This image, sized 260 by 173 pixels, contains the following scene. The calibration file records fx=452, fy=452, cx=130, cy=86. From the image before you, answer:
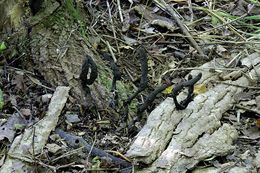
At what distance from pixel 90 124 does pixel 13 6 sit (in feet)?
2.87

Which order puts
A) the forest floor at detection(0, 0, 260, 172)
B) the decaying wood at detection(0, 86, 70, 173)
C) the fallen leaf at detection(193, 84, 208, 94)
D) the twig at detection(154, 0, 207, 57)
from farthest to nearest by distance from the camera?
the twig at detection(154, 0, 207, 57)
the fallen leaf at detection(193, 84, 208, 94)
the forest floor at detection(0, 0, 260, 172)
the decaying wood at detection(0, 86, 70, 173)

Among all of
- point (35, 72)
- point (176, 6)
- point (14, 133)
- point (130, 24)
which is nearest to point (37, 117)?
point (14, 133)

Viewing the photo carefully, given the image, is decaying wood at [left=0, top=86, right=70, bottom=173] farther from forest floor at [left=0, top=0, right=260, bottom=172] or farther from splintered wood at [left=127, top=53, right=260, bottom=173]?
splintered wood at [left=127, top=53, right=260, bottom=173]

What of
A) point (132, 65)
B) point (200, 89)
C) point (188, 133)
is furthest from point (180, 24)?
point (188, 133)

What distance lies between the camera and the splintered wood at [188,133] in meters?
2.13

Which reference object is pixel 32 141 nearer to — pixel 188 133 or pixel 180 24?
pixel 188 133

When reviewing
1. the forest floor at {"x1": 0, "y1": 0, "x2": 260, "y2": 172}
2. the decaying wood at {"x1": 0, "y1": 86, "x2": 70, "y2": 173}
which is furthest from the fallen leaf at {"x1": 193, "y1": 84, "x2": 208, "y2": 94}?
the decaying wood at {"x1": 0, "y1": 86, "x2": 70, "y2": 173}

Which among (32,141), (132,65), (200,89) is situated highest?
(32,141)

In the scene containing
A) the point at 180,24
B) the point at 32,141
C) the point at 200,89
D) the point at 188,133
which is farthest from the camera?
the point at 180,24

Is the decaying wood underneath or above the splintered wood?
above

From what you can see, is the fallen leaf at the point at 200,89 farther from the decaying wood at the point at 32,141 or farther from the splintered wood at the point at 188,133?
the decaying wood at the point at 32,141

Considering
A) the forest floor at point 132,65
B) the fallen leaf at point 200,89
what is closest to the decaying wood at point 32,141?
the forest floor at point 132,65

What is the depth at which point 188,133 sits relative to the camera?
2312 millimetres

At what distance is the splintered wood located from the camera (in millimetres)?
2127
